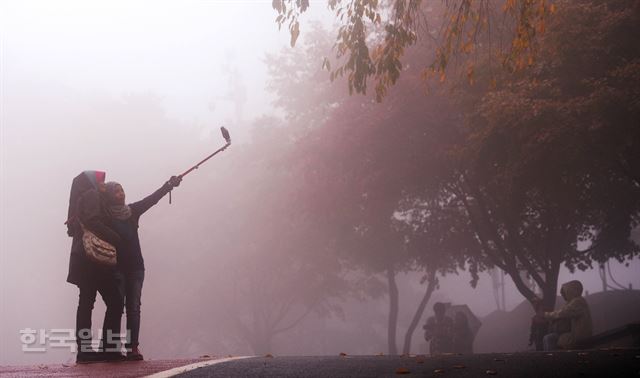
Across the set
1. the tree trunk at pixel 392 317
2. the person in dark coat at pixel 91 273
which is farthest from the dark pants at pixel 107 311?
the tree trunk at pixel 392 317

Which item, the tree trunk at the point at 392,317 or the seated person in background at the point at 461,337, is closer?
the seated person in background at the point at 461,337

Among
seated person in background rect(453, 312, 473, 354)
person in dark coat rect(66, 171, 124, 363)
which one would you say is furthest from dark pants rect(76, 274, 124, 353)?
seated person in background rect(453, 312, 473, 354)

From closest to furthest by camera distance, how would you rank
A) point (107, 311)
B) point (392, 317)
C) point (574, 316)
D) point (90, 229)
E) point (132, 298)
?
point (90, 229) → point (107, 311) → point (132, 298) → point (574, 316) → point (392, 317)

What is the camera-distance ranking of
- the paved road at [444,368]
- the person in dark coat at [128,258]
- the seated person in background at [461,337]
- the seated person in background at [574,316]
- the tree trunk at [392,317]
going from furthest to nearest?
the tree trunk at [392,317] → the seated person in background at [461,337] → the seated person in background at [574,316] → the person in dark coat at [128,258] → the paved road at [444,368]

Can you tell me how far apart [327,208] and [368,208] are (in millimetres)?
1204

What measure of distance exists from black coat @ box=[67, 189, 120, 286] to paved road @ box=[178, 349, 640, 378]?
7.29 ft

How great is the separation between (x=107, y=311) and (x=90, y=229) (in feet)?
3.07

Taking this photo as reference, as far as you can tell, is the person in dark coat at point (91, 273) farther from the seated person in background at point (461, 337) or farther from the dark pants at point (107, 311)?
the seated person in background at point (461, 337)

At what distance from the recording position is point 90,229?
7262 millimetres

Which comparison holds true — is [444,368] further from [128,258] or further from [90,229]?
[90,229]

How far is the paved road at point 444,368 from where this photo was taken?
4852 mm

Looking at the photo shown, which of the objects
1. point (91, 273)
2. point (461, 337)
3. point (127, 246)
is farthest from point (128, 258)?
point (461, 337)

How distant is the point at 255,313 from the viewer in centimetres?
3139

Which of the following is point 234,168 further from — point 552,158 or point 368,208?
point 552,158
